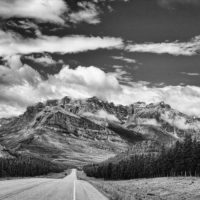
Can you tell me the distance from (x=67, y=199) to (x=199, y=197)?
15.7m

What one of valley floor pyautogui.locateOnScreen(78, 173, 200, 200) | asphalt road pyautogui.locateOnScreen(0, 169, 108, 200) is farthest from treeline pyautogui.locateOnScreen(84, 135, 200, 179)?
asphalt road pyautogui.locateOnScreen(0, 169, 108, 200)

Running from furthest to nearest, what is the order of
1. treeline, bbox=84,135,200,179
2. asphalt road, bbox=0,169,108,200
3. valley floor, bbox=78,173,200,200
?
treeline, bbox=84,135,200,179 < valley floor, bbox=78,173,200,200 < asphalt road, bbox=0,169,108,200

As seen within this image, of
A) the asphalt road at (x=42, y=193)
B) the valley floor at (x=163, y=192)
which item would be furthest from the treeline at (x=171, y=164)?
the asphalt road at (x=42, y=193)

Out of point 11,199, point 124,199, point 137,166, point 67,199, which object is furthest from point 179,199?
point 137,166

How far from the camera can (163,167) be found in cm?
11938

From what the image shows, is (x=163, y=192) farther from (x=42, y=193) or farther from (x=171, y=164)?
(x=171, y=164)

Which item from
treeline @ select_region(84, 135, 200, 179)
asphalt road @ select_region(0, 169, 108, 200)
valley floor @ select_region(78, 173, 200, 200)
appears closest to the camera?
asphalt road @ select_region(0, 169, 108, 200)

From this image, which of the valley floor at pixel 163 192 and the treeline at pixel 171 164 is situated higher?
the treeline at pixel 171 164

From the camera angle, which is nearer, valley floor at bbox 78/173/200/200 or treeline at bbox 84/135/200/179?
valley floor at bbox 78/173/200/200

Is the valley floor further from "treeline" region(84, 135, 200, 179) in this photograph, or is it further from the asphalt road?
"treeline" region(84, 135, 200, 179)

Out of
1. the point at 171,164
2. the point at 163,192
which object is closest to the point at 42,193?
the point at 163,192

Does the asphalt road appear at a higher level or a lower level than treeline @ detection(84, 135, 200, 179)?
lower

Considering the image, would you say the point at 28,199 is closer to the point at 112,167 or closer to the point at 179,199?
the point at 179,199

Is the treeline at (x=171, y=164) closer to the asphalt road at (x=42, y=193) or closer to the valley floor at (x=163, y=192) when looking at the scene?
the valley floor at (x=163, y=192)
